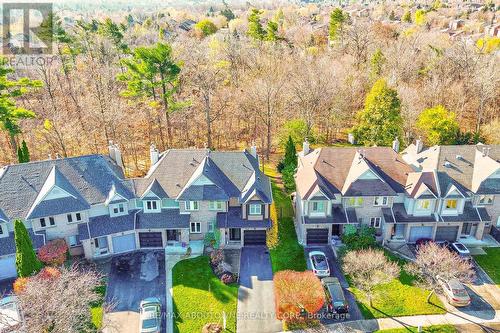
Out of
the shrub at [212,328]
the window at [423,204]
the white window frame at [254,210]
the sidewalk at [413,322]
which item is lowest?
the shrub at [212,328]

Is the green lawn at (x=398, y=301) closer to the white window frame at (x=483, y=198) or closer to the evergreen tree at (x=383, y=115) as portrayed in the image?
the white window frame at (x=483, y=198)

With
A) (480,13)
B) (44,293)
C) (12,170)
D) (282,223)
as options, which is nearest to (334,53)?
(282,223)

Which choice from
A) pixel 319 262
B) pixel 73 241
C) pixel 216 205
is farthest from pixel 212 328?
pixel 73 241

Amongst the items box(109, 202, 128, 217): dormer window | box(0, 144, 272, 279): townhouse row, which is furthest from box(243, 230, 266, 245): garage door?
box(109, 202, 128, 217): dormer window

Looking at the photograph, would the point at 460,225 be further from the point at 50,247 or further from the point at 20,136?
the point at 20,136

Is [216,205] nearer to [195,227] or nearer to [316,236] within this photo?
[195,227]

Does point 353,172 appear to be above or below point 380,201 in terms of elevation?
above

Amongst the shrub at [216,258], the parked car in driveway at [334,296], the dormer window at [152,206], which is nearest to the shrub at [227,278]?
the shrub at [216,258]
